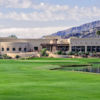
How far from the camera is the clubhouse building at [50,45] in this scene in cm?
13300

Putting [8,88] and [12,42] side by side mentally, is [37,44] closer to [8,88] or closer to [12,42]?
[12,42]

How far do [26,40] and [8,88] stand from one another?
120256 millimetres

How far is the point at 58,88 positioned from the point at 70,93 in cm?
250

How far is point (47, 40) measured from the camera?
147m

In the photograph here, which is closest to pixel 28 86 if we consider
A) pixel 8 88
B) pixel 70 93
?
pixel 8 88

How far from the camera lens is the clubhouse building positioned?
436ft

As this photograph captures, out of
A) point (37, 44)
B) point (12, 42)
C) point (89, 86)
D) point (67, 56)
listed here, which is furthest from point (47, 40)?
point (89, 86)

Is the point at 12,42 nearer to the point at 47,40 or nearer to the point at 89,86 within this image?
the point at 47,40

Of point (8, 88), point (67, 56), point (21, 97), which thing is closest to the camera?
point (21, 97)

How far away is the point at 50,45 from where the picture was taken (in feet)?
459

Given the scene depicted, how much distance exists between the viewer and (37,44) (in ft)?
474

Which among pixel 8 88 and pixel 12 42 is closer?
pixel 8 88

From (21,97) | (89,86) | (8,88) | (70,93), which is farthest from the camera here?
(89,86)

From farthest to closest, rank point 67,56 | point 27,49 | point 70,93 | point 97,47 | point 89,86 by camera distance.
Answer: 1. point 27,49
2. point 97,47
3. point 67,56
4. point 89,86
5. point 70,93
